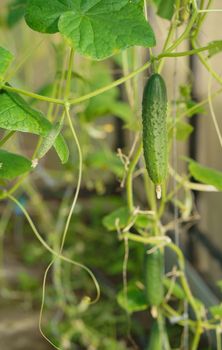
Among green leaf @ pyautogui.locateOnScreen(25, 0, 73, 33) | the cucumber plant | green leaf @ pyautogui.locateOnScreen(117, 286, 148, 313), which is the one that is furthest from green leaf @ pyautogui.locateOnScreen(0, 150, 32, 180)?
green leaf @ pyautogui.locateOnScreen(117, 286, 148, 313)

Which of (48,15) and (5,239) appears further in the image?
(5,239)

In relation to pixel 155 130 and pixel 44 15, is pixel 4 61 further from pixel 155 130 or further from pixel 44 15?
pixel 155 130

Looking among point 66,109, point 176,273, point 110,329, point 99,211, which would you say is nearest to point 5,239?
point 99,211

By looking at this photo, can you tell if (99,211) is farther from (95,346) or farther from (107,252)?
(95,346)

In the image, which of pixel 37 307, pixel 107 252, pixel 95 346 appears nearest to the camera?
pixel 95 346

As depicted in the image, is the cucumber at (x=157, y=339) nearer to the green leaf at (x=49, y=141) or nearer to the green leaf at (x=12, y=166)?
the green leaf at (x=12, y=166)

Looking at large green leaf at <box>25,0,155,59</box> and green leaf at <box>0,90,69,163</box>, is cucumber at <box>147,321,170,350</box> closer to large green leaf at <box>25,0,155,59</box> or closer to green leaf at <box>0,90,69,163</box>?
green leaf at <box>0,90,69,163</box>
